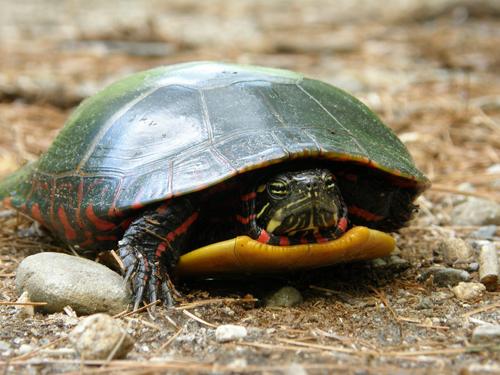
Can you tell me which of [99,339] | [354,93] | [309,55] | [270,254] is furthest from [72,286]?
[309,55]

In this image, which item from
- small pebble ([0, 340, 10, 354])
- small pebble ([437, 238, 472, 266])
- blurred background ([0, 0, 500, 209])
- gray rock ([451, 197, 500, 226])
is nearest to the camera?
small pebble ([0, 340, 10, 354])

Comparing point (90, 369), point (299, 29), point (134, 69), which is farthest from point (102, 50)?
point (90, 369)

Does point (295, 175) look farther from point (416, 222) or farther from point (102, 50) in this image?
point (102, 50)

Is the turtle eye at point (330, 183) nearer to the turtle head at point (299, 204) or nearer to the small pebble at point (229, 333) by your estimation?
the turtle head at point (299, 204)

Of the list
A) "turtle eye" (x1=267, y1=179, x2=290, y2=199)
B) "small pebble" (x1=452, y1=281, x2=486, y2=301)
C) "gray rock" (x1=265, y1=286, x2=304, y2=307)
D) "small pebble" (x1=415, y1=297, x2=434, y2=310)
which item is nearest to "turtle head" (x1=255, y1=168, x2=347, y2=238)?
"turtle eye" (x1=267, y1=179, x2=290, y2=199)

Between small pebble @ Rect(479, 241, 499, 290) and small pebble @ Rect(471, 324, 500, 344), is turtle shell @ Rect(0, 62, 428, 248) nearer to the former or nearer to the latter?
small pebble @ Rect(479, 241, 499, 290)

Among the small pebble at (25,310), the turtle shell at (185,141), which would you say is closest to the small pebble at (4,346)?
the small pebble at (25,310)

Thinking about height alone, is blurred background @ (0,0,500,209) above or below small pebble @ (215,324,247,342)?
above
